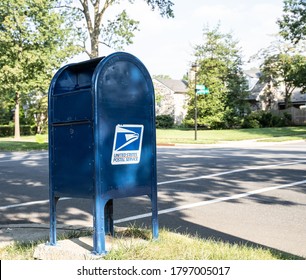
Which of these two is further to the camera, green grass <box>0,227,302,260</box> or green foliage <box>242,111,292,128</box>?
green foliage <box>242,111,292,128</box>

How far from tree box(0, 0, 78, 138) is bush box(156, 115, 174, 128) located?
2616 cm

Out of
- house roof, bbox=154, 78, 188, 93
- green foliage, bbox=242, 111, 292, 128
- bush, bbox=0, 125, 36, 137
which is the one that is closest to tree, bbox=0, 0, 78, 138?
bush, bbox=0, 125, 36, 137

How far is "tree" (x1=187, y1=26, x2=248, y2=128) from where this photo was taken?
174ft

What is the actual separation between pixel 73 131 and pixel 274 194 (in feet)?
19.3

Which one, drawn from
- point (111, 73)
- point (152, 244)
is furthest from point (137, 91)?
point (152, 244)

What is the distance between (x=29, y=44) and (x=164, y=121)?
91.6ft

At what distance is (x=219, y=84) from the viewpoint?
179 feet

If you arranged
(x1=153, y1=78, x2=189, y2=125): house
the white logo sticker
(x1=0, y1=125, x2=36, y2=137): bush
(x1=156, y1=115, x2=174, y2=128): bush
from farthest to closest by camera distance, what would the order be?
(x1=153, y1=78, x2=189, y2=125): house < (x1=156, y1=115, x2=174, y2=128): bush < (x1=0, y1=125, x2=36, y2=137): bush < the white logo sticker

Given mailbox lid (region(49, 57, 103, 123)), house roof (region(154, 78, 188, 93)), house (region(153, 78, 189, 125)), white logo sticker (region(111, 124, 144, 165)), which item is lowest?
white logo sticker (region(111, 124, 144, 165))

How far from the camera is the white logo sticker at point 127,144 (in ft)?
16.0

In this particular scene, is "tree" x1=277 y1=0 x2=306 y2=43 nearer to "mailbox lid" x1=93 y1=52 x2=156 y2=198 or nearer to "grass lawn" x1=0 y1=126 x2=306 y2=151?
"grass lawn" x1=0 y1=126 x2=306 y2=151

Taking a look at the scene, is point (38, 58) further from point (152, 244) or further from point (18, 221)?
point (152, 244)

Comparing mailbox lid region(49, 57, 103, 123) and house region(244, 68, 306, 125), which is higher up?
house region(244, 68, 306, 125)

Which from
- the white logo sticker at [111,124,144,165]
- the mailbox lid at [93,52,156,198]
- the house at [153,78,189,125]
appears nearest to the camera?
the mailbox lid at [93,52,156,198]
